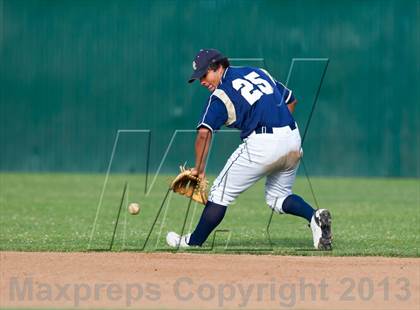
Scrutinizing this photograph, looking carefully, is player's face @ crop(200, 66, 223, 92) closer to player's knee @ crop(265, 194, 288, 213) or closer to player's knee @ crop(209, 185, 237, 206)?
player's knee @ crop(209, 185, 237, 206)

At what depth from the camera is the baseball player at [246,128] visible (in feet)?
27.8

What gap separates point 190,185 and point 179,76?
10.3m

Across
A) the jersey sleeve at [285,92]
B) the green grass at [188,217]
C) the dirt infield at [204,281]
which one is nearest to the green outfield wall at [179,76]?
the green grass at [188,217]

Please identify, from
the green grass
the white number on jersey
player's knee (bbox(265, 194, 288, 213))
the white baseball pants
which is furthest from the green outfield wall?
the white baseball pants

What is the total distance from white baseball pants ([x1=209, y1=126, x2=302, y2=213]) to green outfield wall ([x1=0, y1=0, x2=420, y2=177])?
377 inches

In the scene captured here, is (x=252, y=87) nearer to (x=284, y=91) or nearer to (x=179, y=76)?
(x=284, y=91)

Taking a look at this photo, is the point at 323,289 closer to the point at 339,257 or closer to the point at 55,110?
the point at 339,257

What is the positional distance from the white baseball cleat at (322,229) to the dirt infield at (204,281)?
A: 46 centimetres

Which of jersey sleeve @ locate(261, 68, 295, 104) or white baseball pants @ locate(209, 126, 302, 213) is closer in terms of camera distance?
white baseball pants @ locate(209, 126, 302, 213)

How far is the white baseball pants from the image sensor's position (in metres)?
8.54

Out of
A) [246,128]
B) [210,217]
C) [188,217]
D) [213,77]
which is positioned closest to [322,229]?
[210,217]

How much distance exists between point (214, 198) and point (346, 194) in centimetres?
778

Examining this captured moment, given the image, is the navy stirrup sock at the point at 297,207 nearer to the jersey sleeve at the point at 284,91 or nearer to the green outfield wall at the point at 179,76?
the jersey sleeve at the point at 284,91

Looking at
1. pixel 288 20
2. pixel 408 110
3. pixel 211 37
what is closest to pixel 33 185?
pixel 211 37
